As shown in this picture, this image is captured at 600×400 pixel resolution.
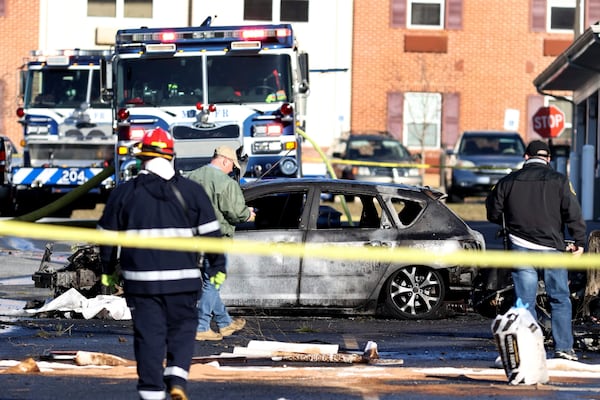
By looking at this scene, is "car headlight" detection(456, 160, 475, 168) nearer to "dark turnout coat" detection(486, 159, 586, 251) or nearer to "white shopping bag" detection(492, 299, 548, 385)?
"dark turnout coat" detection(486, 159, 586, 251)

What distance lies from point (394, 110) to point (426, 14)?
3.17 m

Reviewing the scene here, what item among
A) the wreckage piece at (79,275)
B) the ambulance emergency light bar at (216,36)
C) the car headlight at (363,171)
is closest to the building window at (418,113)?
the car headlight at (363,171)

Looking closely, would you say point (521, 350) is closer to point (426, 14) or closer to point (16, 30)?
point (426, 14)

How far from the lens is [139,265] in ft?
25.5

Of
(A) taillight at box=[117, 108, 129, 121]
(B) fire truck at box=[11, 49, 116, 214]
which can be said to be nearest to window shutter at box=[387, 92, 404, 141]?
(B) fire truck at box=[11, 49, 116, 214]

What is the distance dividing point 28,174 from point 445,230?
45.9 feet

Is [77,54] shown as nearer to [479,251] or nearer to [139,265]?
[479,251]

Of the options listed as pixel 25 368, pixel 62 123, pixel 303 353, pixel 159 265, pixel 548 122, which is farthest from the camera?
pixel 548 122

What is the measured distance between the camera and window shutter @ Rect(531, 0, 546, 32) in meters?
44.0

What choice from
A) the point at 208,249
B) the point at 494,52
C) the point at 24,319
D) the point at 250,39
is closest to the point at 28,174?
the point at 250,39

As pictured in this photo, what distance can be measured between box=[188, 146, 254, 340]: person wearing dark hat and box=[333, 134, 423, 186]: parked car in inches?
791

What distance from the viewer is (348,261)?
13297 mm

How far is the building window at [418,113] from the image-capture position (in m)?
43.6

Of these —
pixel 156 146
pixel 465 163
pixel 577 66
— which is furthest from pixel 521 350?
pixel 465 163
